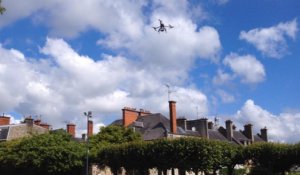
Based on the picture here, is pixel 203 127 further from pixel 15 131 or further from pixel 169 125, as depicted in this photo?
pixel 15 131

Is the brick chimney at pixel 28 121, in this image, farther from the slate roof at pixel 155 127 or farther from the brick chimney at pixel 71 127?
the slate roof at pixel 155 127

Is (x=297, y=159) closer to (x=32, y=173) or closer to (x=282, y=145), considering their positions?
(x=282, y=145)

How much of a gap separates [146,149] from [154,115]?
15.9m

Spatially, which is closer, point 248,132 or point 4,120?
point 4,120


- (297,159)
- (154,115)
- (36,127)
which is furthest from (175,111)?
(36,127)

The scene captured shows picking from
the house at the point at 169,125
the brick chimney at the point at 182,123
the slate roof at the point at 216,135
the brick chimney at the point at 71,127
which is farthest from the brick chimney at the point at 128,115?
the slate roof at the point at 216,135

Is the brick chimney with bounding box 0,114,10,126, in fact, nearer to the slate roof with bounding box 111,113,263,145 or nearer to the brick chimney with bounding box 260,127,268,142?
the slate roof with bounding box 111,113,263,145

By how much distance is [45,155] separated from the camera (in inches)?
1553

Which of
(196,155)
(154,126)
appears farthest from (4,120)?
(196,155)

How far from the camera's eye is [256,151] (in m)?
40.0

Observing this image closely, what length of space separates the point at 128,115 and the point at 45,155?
16.4m

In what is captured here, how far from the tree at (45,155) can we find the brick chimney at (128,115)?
40.1 ft

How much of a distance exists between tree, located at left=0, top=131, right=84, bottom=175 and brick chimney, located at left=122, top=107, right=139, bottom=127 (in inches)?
481

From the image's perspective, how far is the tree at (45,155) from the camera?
39.4 meters
